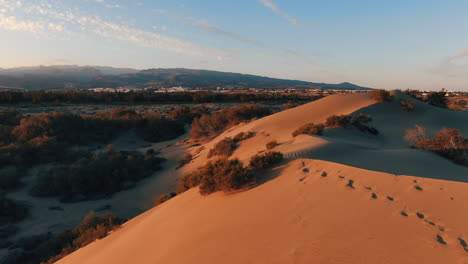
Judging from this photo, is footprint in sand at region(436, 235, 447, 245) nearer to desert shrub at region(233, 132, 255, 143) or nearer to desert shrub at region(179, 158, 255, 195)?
desert shrub at region(179, 158, 255, 195)

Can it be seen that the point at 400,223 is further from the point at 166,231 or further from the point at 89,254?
the point at 89,254

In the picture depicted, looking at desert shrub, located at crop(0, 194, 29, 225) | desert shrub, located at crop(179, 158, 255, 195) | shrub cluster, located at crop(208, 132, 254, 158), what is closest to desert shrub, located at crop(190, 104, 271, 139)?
shrub cluster, located at crop(208, 132, 254, 158)

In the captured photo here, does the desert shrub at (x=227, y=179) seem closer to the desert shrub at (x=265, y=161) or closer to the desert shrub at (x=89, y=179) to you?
the desert shrub at (x=265, y=161)

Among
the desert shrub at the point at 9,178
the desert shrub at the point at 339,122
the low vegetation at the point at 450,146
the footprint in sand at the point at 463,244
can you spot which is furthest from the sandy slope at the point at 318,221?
the desert shrub at the point at 9,178

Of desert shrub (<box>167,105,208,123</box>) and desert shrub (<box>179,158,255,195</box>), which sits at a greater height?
desert shrub (<box>179,158,255,195</box>)

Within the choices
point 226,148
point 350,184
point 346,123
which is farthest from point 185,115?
point 350,184

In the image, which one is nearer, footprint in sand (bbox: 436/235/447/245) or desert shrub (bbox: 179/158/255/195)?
footprint in sand (bbox: 436/235/447/245)
